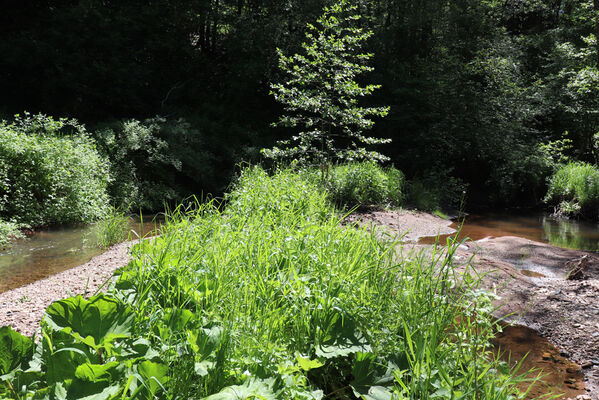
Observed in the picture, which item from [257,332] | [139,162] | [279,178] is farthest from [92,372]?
[139,162]

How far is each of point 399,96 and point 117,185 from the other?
9.69 meters

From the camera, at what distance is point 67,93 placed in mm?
11977

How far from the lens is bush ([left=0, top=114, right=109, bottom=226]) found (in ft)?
22.8

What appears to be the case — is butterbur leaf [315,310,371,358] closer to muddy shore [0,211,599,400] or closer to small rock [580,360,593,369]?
muddy shore [0,211,599,400]

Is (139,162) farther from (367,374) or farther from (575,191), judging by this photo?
(575,191)

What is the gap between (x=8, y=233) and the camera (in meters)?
6.29

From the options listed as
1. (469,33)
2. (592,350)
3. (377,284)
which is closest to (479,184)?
(469,33)

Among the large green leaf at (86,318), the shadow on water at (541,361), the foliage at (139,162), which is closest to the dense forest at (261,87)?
the foliage at (139,162)

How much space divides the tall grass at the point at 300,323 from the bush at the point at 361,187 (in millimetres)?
4841

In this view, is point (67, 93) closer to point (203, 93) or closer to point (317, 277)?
point (203, 93)

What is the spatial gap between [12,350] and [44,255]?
189 inches

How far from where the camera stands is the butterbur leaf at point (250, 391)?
61.5 inches

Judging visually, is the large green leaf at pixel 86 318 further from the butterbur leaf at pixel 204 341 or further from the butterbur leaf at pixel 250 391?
the butterbur leaf at pixel 250 391

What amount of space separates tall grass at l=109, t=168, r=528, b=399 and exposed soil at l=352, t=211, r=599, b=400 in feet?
1.90
